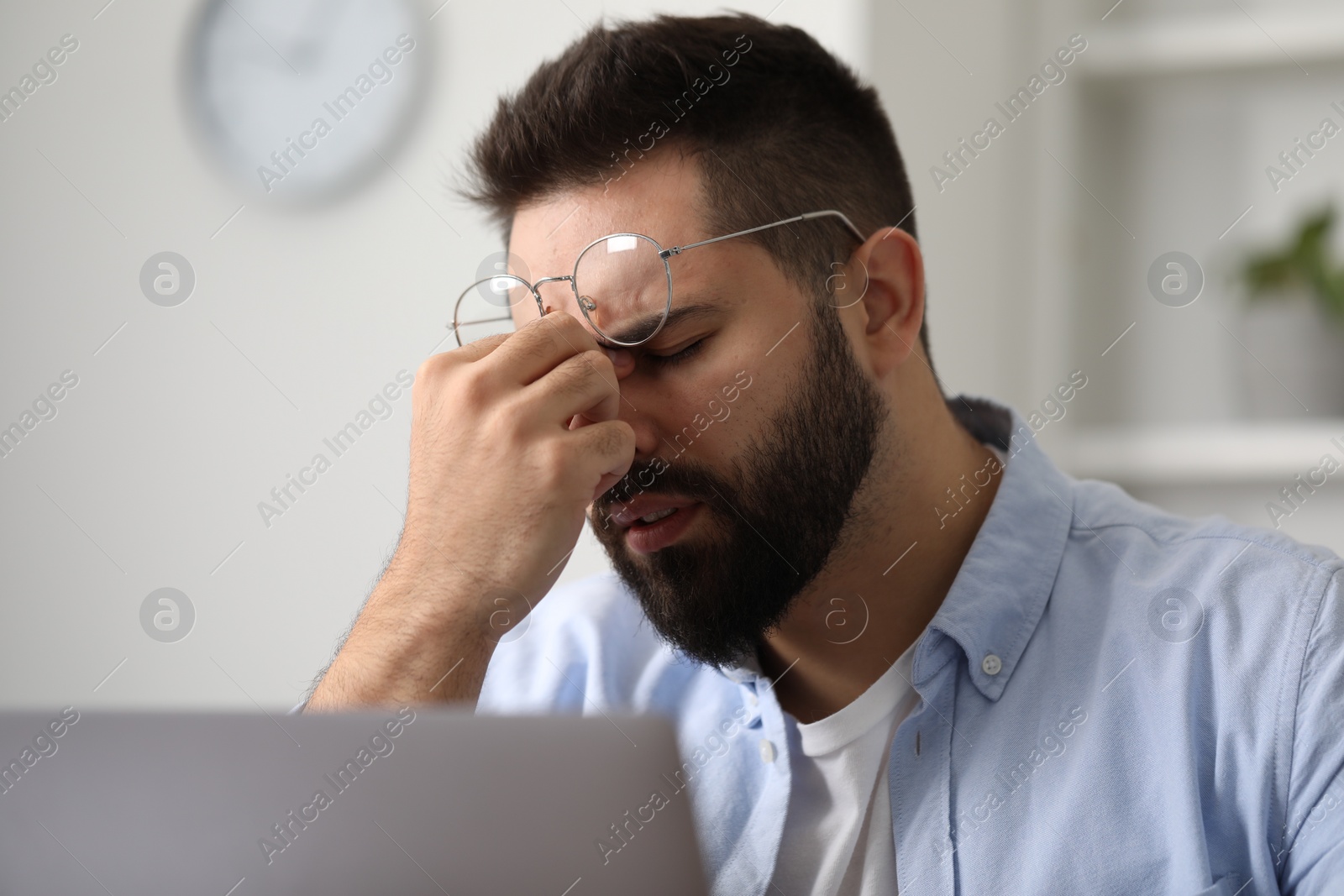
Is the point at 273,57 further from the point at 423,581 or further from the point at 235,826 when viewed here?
the point at 235,826

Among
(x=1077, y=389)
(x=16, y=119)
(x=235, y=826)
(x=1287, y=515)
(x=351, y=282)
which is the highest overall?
(x=16, y=119)

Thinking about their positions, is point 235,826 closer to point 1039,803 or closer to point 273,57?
point 1039,803

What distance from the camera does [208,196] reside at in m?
1.98

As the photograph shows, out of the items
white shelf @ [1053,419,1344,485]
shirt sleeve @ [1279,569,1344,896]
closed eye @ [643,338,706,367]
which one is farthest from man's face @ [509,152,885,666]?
white shelf @ [1053,419,1344,485]

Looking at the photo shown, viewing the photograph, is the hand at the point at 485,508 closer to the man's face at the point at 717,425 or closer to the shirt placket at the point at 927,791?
the man's face at the point at 717,425

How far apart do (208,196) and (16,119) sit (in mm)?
386

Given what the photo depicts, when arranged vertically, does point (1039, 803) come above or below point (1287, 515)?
above

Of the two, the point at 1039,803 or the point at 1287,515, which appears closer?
the point at 1039,803

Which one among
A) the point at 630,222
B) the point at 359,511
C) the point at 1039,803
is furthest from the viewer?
the point at 359,511

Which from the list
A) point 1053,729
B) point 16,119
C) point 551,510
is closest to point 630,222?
point 551,510

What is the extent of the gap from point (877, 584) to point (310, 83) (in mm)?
1399

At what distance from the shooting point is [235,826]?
1.86 feet

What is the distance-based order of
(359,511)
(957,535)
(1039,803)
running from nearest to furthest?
(1039,803) → (957,535) → (359,511)

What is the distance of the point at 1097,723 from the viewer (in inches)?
42.1
